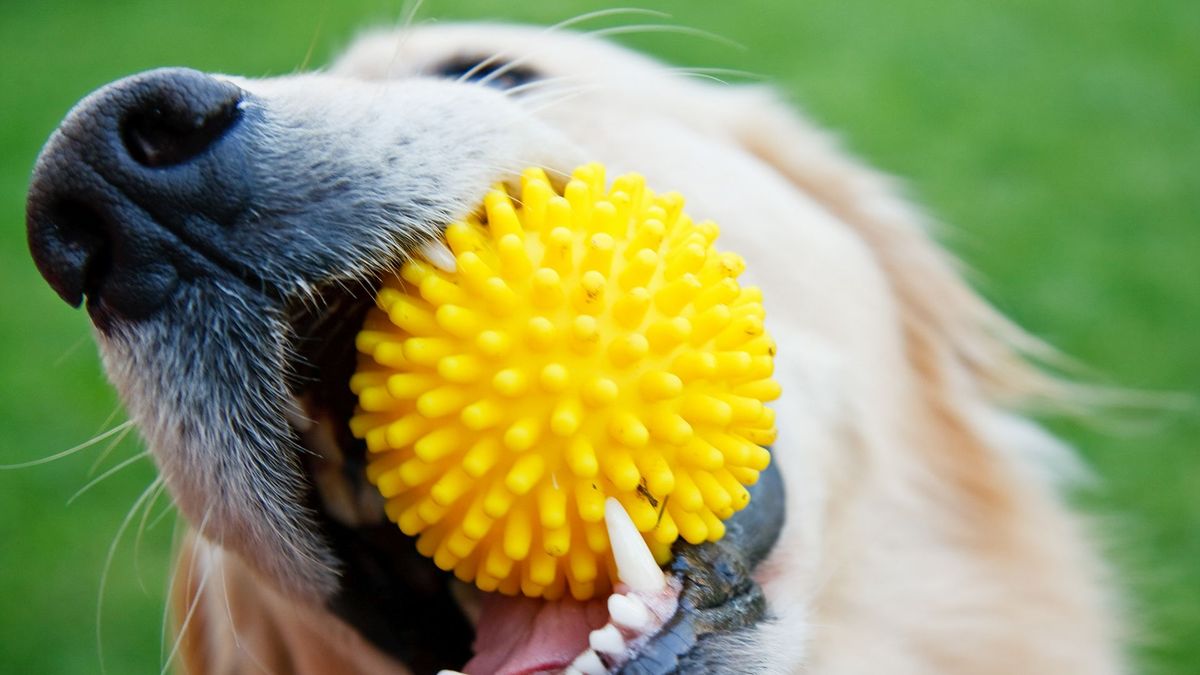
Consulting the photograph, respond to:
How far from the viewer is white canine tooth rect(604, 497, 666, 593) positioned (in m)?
1.34

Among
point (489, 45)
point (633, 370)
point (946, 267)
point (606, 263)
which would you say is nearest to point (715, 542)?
point (633, 370)

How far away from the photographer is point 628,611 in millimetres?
1357

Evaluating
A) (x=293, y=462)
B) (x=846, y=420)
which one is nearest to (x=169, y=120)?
(x=293, y=462)

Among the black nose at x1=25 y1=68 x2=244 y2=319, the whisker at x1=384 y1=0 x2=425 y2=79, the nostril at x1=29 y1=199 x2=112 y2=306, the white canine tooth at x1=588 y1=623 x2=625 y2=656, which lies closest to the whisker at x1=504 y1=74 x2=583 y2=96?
the whisker at x1=384 y1=0 x2=425 y2=79

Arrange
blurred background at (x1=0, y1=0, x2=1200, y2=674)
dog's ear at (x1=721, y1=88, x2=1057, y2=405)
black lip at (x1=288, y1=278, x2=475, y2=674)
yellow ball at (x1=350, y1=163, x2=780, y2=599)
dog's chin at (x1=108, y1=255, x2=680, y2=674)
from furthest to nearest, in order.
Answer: blurred background at (x1=0, y1=0, x2=1200, y2=674), dog's ear at (x1=721, y1=88, x2=1057, y2=405), black lip at (x1=288, y1=278, x2=475, y2=674), dog's chin at (x1=108, y1=255, x2=680, y2=674), yellow ball at (x1=350, y1=163, x2=780, y2=599)

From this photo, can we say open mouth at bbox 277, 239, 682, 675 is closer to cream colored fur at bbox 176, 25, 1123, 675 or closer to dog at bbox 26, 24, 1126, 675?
dog at bbox 26, 24, 1126, 675

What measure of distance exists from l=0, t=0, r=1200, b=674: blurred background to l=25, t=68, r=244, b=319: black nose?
174cm

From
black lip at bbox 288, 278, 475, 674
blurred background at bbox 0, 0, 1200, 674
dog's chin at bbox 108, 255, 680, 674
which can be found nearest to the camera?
dog's chin at bbox 108, 255, 680, 674

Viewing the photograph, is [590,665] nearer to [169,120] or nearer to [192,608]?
[192,608]

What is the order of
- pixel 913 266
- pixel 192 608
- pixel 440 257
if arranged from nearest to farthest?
pixel 440 257 → pixel 192 608 → pixel 913 266

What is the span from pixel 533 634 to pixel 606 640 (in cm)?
21

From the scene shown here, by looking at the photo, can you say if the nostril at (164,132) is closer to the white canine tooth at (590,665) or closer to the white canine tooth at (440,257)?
the white canine tooth at (440,257)

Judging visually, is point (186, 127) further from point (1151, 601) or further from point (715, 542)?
point (1151, 601)

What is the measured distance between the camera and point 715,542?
60.1 inches
